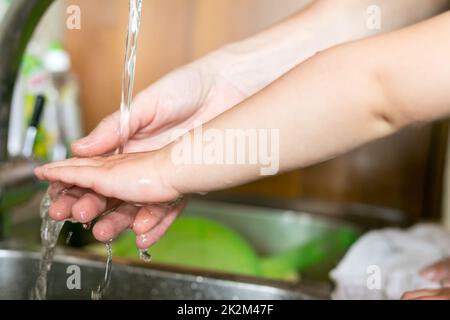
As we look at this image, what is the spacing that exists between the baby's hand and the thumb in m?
0.05

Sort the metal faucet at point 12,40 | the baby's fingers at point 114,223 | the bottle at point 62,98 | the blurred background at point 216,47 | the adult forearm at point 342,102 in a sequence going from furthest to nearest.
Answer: the blurred background at point 216,47
the bottle at point 62,98
the metal faucet at point 12,40
the baby's fingers at point 114,223
the adult forearm at point 342,102

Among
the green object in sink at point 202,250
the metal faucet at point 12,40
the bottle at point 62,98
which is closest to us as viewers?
the metal faucet at point 12,40

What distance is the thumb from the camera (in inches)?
26.5

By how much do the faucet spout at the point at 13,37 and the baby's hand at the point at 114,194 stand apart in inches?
9.8

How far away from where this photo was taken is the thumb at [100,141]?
67 cm

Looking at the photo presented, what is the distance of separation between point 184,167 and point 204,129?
0.04 meters

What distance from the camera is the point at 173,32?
1.87 m

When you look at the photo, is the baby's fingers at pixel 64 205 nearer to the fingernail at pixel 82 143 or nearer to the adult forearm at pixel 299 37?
the fingernail at pixel 82 143

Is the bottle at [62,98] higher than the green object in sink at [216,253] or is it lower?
higher

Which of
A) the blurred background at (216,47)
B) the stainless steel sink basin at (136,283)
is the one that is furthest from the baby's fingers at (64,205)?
the blurred background at (216,47)

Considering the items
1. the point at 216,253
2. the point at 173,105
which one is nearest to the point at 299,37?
the point at 173,105

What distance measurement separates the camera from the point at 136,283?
0.84 metres

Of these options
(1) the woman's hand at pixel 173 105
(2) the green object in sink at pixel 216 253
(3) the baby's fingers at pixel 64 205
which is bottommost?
(2) the green object in sink at pixel 216 253
